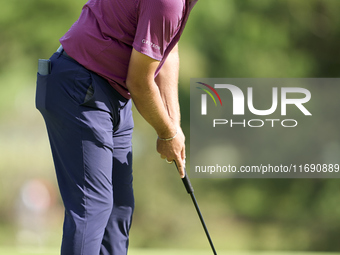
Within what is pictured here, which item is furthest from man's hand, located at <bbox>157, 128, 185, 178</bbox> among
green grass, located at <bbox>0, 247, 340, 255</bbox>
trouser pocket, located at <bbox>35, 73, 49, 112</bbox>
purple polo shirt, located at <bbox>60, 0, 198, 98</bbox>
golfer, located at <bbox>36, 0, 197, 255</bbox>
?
green grass, located at <bbox>0, 247, 340, 255</bbox>

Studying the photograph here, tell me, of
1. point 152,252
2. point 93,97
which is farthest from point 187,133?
point 93,97

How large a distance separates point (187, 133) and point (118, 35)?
120cm

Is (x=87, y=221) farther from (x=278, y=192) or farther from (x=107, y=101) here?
(x=278, y=192)

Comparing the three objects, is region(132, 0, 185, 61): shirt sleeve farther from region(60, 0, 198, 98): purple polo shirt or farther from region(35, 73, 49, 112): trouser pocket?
region(35, 73, 49, 112): trouser pocket

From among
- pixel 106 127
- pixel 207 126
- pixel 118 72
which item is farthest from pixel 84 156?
pixel 207 126

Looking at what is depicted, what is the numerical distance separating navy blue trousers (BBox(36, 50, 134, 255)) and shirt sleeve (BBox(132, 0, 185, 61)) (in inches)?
7.8

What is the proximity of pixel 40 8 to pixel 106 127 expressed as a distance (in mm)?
1393

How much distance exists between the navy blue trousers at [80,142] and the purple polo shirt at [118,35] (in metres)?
0.04

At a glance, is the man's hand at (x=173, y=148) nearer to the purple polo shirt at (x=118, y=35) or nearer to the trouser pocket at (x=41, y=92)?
the purple polo shirt at (x=118, y=35)

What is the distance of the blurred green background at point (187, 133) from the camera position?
7.82 feet

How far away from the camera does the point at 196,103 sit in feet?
7.94

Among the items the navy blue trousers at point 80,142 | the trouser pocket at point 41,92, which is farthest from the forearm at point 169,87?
the trouser pocket at point 41,92

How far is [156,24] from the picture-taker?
3.86 feet

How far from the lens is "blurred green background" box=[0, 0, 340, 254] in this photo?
2385 millimetres
